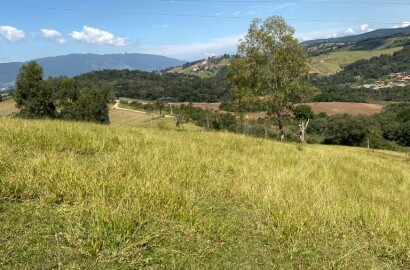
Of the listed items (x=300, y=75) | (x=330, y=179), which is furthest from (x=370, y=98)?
(x=330, y=179)

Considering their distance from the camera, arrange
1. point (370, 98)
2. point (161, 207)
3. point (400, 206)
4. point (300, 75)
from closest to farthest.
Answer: point (161, 207) < point (400, 206) < point (300, 75) < point (370, 98)

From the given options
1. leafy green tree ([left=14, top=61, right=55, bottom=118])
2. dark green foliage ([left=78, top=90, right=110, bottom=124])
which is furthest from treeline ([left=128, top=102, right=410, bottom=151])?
leafy green tree ([left=14, top=61, right=55, bottom=118])

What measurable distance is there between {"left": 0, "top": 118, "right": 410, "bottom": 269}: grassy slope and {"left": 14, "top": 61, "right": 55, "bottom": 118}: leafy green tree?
5841 cm

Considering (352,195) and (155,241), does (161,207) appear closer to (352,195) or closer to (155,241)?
(155,241)

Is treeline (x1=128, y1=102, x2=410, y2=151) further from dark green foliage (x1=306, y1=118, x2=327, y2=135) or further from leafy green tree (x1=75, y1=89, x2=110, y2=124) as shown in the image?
leafy green tree (x1=75, y1=89, x2=110, y2=124)

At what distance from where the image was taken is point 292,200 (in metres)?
5.20

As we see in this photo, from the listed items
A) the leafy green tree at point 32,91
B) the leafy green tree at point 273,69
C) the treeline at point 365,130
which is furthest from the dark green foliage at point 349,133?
the leafy green tree at point 32,91

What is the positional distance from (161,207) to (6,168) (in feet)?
7.81

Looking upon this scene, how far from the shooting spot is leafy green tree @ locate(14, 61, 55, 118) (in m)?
59.1

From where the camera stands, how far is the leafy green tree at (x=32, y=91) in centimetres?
5912

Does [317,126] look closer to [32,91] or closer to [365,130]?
[365,130]

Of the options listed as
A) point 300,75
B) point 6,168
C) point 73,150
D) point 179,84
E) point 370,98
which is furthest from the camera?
point 179,84

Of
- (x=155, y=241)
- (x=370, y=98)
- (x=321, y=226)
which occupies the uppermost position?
(x=155, y=241)

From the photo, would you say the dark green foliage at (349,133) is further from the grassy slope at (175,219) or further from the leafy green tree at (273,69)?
the grassy slope at (175,219)
